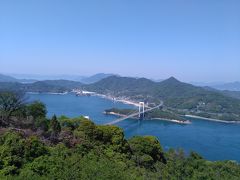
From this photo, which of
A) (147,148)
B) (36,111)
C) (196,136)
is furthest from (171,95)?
(147,148)

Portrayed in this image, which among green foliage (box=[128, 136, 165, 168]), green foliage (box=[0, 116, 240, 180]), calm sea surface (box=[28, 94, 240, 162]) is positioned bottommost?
calm sea surface (box=[28, 94, 240, 162])

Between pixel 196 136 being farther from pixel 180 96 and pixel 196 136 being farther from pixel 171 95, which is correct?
pixel 171 95

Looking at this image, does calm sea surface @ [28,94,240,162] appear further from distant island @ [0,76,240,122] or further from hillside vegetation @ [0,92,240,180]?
hillside vegetation @ [0,92,240,180]

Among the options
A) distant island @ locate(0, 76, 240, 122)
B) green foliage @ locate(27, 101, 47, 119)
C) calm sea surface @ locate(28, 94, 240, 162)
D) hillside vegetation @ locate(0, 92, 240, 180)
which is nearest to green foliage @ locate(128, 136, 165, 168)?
hillside vegetation @ locate(0, 92, 240, 180)

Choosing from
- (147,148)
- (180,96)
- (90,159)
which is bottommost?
(180,96)

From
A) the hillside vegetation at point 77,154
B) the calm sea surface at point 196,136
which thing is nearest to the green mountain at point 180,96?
the calm sea surface at point 196,136

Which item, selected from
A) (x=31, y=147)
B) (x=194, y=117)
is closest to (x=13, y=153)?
(x=31, y=147)

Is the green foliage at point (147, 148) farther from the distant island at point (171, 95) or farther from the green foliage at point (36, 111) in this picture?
the distant island at point (171, 95)

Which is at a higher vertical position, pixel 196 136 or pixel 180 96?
pixel 180 96
